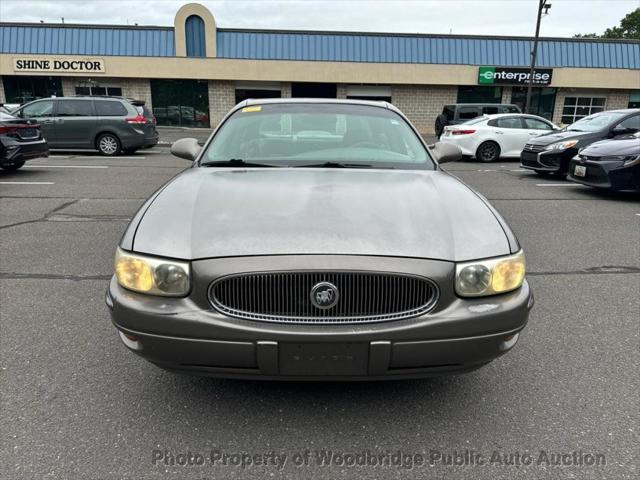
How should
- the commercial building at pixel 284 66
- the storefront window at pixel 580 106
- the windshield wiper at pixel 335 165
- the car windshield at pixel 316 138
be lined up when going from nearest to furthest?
the windshield wiper at pixel 335 165 < the car windshield at pixel 316 138 < the commercial building at pixel 284 66 < the storefront window at pixel 580 106

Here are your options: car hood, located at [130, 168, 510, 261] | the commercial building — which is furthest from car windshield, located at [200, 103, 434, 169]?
the commercial building

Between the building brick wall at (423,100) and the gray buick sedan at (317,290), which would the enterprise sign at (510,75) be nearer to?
the building brick wall at (423,100)

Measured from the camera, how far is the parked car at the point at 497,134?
45.5 feet

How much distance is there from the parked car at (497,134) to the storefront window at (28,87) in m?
23.7

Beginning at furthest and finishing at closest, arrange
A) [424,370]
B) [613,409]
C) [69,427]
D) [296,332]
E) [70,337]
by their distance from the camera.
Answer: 1. [70,337]
2. [613,409]
3. [69,427]
4. [424,370]
5. [296,332]

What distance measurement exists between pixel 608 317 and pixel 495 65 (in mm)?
27085

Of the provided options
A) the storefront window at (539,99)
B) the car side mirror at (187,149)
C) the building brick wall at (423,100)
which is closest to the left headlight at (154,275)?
the car side mirror at (187,149)

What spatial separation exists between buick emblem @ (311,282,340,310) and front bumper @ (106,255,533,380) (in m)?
0.09

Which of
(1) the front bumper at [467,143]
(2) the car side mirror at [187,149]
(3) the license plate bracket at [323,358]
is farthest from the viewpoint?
(1) the front bumper at [467,143]

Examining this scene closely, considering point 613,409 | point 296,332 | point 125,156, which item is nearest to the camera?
point 296,332

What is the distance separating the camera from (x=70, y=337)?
3.14 m

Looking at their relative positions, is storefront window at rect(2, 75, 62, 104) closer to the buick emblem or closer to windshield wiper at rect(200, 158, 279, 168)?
windshield wiper at rect(200, 158, 279, 168)

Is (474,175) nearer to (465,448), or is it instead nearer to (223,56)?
(465,448)

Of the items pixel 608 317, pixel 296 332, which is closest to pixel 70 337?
pixel 296 332
